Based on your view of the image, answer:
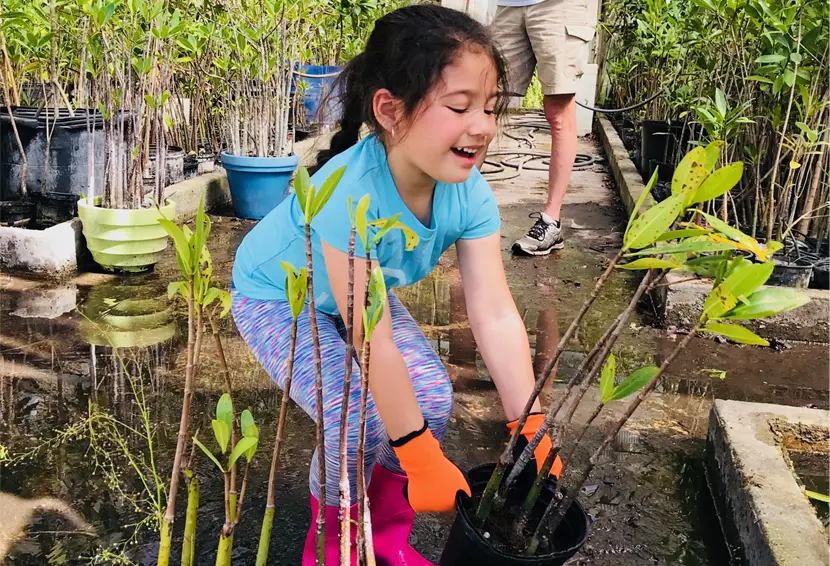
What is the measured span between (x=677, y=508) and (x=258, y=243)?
3.90ft

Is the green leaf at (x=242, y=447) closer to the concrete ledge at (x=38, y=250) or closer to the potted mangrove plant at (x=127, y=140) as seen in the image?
the potted mangrove plant at (x=127, y=140)

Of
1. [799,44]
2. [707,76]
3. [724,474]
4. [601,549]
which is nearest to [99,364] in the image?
[601,549]

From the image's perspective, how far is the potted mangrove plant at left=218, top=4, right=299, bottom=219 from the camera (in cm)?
453

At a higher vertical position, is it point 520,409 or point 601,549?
point 520,409

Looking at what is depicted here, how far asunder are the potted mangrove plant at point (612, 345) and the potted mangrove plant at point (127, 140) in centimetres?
238

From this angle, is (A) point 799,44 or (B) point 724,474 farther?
(A) point 799,44

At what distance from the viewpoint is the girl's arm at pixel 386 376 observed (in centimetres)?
146

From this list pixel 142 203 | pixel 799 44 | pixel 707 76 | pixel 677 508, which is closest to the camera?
pixel 677 508

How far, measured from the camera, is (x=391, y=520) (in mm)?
1758

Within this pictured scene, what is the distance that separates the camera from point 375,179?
1.66m

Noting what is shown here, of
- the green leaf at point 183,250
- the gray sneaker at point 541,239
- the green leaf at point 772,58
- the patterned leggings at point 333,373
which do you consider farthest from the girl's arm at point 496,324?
the gray sneaker at point 541,239

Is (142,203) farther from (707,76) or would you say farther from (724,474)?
(707,76)

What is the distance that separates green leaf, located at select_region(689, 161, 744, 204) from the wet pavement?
103cm

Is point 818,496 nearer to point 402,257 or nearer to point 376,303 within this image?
point 402,257
